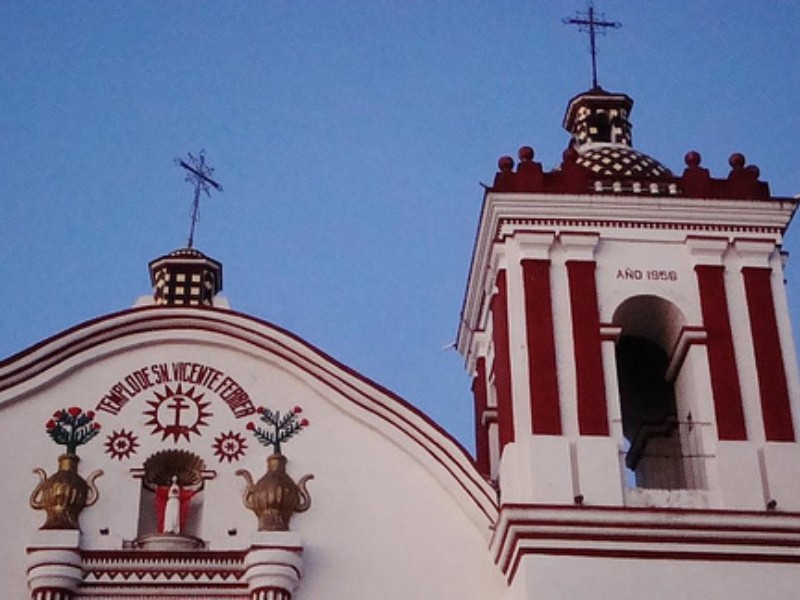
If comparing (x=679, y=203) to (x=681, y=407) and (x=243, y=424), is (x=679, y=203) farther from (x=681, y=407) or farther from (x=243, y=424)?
(x=243, y=424)

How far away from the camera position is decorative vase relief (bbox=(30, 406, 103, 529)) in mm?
13609

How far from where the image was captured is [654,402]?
16.4 metres

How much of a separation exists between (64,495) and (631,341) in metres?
6.12

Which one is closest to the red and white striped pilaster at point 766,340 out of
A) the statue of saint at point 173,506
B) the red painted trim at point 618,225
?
the red painted trim at point 618,225

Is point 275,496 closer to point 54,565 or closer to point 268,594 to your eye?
point 268,594

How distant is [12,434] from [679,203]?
6738mm

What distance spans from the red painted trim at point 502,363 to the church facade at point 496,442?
0.04 metres

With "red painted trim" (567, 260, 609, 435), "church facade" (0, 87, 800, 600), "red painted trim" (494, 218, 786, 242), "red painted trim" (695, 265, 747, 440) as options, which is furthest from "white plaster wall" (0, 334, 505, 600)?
"red painted trim" (695, 265, 747, 440)

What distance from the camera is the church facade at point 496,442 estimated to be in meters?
13.0

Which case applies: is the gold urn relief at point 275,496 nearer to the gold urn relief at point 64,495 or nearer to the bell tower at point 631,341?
the gold urn relief at point 64,495

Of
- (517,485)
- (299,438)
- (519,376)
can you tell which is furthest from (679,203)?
(299,438)

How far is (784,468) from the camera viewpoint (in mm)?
13531

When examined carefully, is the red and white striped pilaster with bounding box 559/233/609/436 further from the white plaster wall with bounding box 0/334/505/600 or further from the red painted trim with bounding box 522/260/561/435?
the white plaster wall with bounding box 0/334/505/600

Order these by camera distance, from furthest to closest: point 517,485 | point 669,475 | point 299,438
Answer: point 669,475 → point 299,438 → point 517,485
